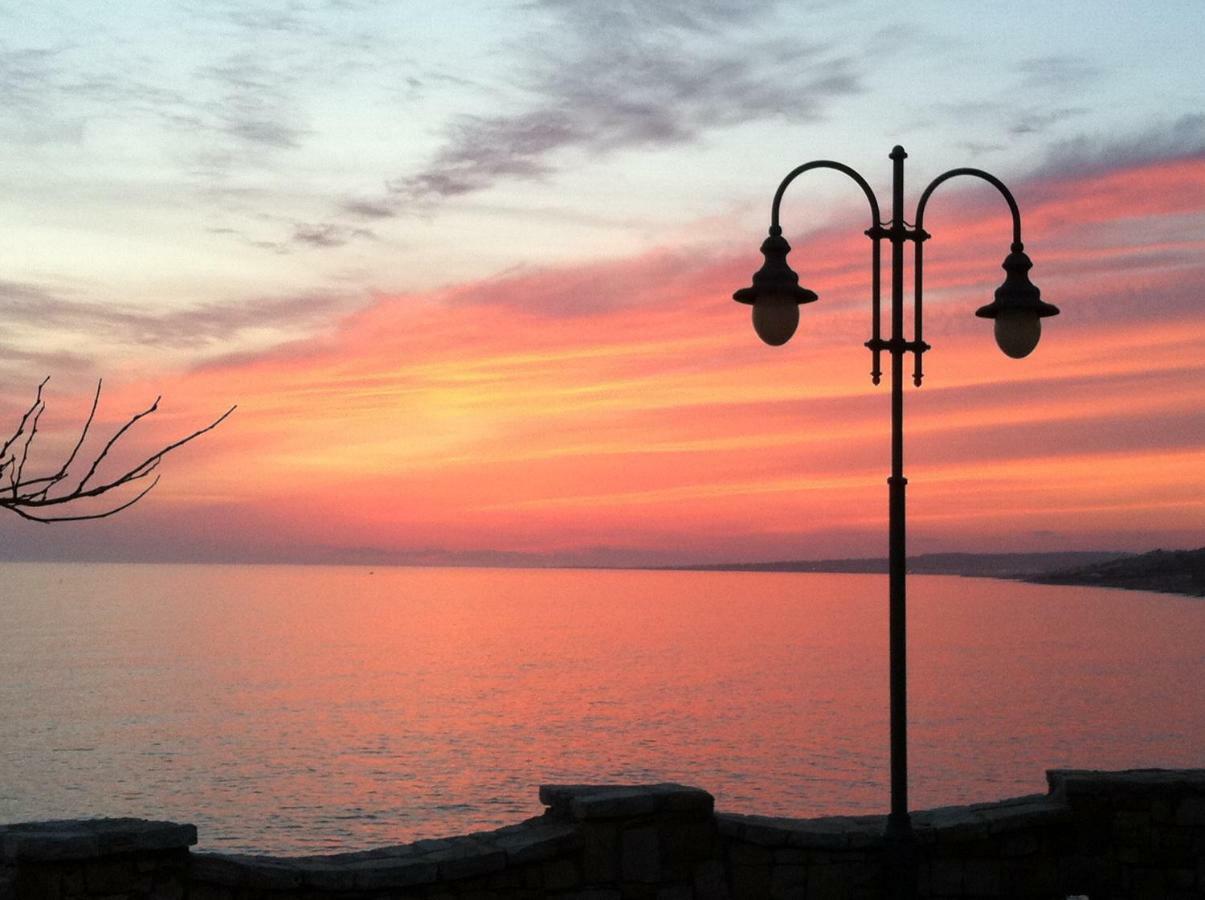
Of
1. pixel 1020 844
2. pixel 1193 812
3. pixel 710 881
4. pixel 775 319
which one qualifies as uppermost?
pixel 775 319

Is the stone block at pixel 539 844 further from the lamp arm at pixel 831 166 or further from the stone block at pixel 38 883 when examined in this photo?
the lamp arm at pixel 831 166

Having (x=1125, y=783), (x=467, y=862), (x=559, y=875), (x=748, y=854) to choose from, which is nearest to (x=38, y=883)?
(x=467, y=862)

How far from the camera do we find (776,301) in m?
8.87

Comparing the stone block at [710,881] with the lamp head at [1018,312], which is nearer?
the stone block at [710,881]

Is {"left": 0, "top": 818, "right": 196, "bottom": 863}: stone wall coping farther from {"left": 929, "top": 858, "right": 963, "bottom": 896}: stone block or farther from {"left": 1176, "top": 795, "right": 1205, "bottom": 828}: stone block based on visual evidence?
{"left": 1176, "top": 795, "right": 1205, "bottom": 828}: stone block

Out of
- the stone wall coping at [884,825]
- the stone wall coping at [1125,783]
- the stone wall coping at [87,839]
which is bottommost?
the stone wall coping at [884,825]

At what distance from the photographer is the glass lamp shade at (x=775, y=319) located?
349 inches

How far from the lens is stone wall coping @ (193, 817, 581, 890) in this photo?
8133 millimetres

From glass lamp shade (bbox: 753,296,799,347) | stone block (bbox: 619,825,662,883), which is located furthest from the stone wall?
glass lamp shade (bbox: 753,296,799,347)

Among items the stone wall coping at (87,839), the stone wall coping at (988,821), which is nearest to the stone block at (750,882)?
the stone wall coping at (988,821)

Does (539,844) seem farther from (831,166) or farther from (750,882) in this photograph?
(831,166)

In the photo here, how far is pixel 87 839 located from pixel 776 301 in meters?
5.52

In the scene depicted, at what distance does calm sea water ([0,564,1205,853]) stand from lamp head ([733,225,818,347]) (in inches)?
1481

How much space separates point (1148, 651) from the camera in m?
124
